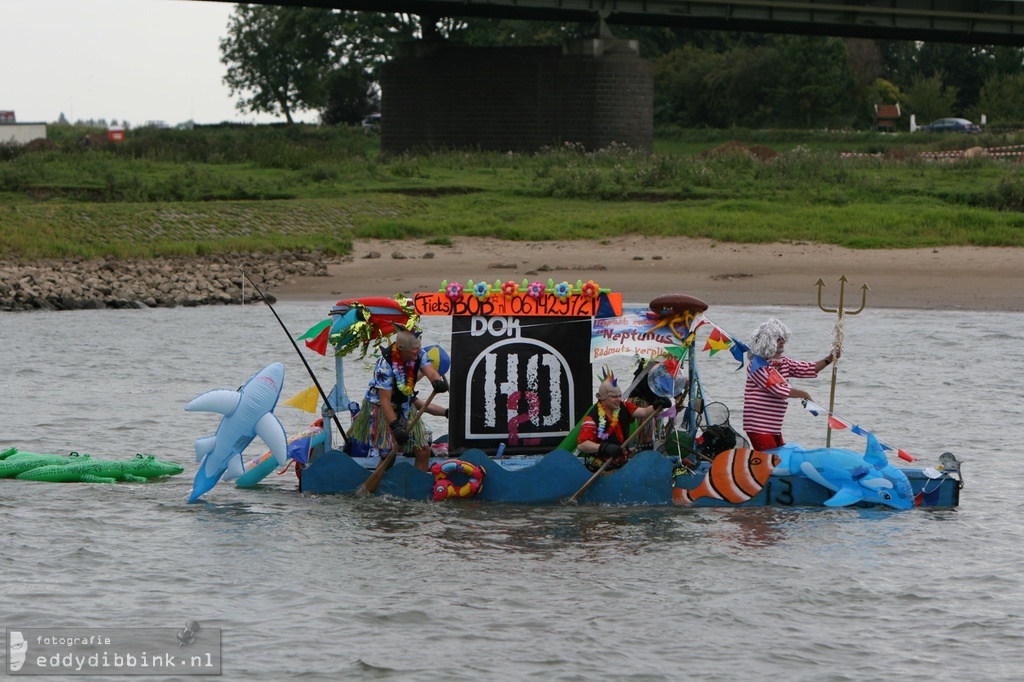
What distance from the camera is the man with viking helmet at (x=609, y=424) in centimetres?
1105

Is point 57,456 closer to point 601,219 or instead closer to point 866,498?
point 866,498

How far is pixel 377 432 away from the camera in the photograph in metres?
11.5

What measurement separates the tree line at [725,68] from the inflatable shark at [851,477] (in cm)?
4636

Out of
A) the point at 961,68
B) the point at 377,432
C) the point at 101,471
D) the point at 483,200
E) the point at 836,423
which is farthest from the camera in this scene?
the point at 961,68

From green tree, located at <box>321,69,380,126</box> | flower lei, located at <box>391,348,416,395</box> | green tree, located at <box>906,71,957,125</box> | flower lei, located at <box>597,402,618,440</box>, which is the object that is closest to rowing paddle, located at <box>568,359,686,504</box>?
flower lei, located at <box>597,402,618,440</box>

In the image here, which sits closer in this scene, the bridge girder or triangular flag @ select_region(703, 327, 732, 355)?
triangular flag @ select_region(703, 327, 732, 355)

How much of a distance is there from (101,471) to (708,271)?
1408cm

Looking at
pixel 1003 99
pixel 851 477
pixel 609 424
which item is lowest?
pixel 851 477

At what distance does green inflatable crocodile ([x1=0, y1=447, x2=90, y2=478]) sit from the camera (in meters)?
12.8

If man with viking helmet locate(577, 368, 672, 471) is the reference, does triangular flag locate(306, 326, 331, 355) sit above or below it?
above

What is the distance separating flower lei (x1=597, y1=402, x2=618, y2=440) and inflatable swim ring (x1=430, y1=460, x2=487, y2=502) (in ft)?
3.27

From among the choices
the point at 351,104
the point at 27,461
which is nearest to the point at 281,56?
the point at 351,104

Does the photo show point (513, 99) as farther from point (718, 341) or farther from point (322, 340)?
point (718, 341)

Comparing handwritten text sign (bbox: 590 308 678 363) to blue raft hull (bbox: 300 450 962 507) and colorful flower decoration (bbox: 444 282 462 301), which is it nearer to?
blue raft hull (bbox: 300 450 962 507)
